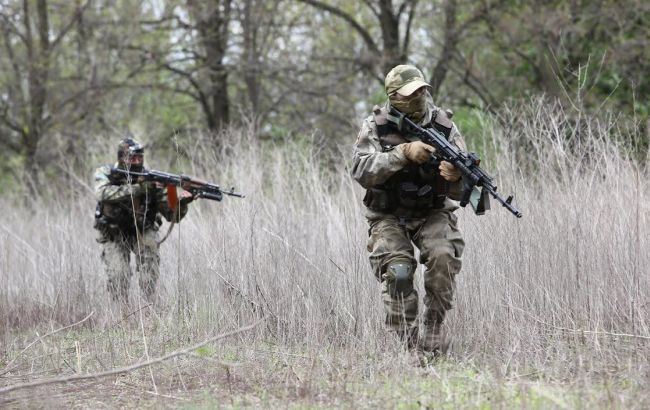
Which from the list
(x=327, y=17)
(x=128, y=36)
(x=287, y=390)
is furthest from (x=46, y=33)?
(x=287, y=390)

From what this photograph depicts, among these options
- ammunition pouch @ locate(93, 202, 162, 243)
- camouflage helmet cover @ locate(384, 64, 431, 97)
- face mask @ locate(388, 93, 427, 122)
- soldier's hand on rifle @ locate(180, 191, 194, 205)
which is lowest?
ammunition pouch @ locate(93, 202, 162, 243)

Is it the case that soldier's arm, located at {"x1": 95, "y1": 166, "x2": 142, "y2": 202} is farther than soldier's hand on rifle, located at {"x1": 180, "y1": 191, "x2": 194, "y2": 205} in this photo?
Yes

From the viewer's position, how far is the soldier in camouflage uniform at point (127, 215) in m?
6.62

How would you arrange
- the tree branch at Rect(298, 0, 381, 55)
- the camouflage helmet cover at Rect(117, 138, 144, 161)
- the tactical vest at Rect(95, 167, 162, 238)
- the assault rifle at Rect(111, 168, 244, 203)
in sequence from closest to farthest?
the assault rifle at Rect(111, 168, 244, 203) → the camouflage helmet cover at Rect(117, 138, 144, 161) → the tactical vest at Rect(95, 167, 162, 238) → the tree branch at Rect(298, 0, 381, 55)

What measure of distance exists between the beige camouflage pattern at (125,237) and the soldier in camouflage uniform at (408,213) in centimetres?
245

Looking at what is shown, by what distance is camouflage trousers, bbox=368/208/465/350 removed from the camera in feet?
14.4

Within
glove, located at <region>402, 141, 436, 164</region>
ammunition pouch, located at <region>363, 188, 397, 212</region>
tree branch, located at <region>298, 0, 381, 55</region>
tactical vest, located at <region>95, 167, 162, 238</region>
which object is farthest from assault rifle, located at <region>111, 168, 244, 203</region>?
tree branch, located at <region>298, 0, 381, 55</region>

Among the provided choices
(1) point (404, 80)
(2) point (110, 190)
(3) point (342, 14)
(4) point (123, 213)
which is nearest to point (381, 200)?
(1) point (404, 80)

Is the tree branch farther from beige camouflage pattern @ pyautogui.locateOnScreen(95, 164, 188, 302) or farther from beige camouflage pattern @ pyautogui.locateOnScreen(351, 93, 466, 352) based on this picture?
beige camouflage pattern @ pyautogui.locateOnScreen(351, 93, 466, 352)

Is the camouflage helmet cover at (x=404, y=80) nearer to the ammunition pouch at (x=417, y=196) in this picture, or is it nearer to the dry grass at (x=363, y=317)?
the ammunition pouch at (x=417, y=196)

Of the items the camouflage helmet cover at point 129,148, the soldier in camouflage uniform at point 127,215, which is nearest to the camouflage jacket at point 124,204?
the soldier in camouflage uniform at point 127,215

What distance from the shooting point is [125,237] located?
709 centimetres

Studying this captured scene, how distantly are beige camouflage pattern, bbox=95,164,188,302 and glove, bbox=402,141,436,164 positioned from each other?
277cm

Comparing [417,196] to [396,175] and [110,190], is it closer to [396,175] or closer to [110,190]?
[396,175]
